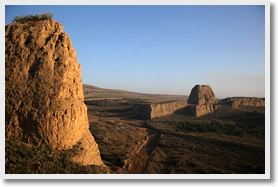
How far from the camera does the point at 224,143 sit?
16875 mm

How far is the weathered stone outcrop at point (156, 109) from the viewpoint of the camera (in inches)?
1246

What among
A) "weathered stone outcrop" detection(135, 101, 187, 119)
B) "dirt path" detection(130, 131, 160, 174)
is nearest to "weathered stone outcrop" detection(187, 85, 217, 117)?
"weathered stone outcrop" detection(135, 101, 187, 119)

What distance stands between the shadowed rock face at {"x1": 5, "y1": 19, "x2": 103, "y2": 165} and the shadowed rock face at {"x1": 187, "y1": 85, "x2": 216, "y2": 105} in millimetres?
36324

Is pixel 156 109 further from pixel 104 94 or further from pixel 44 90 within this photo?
pixel 104 94

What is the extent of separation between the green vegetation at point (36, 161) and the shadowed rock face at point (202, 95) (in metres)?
37.3

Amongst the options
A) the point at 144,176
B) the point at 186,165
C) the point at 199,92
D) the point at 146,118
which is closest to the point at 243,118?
the point at 199,92

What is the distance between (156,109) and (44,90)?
88.7 ft

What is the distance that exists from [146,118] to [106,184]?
1031 inches

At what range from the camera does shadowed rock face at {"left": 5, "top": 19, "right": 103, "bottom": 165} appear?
629cm

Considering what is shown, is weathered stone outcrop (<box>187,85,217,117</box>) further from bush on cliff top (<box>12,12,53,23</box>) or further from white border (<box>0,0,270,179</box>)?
bush on cliff top (<box>12,12,53,23</box>)

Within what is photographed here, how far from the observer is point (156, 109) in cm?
3244

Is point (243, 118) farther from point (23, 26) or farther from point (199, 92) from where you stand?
point (23, 26)

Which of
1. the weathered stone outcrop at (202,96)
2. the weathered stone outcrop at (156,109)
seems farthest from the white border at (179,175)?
the weathered stone outcrop at (202,96)

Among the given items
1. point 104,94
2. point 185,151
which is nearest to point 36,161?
point 185,151
